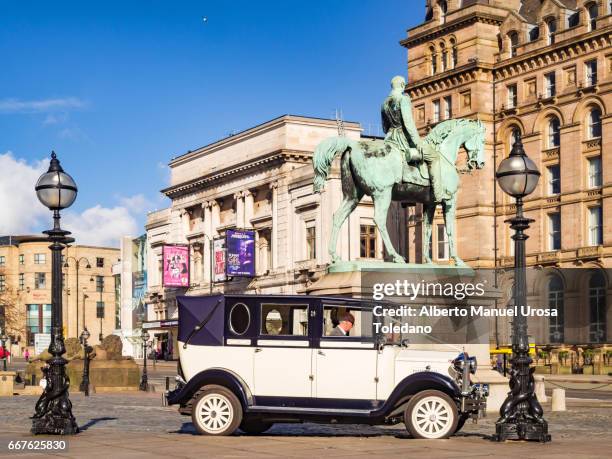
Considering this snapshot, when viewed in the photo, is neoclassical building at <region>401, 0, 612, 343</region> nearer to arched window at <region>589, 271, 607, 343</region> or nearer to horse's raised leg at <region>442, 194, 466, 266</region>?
arched window at <region>589, 271, 607, 343</region>

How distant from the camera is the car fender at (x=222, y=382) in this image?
714 inches

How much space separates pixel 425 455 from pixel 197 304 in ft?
16.4

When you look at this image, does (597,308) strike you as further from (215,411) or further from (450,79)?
(215,411)

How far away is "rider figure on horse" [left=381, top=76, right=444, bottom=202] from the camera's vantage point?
24125 millimetres

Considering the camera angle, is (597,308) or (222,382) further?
(597,308)

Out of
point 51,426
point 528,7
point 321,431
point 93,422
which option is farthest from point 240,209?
point 51,426

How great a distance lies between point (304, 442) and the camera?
17375 millimetres

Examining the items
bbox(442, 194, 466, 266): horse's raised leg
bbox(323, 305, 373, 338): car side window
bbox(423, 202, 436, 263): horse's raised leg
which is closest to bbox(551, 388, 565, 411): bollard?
bbox(442, 194, 466, 266): horse's raised leg

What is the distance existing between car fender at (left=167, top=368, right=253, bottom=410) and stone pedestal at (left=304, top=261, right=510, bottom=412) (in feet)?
19.2

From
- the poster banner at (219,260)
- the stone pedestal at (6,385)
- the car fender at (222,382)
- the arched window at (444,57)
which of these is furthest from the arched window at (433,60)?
the car fender at (222,382)

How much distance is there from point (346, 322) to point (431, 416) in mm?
1947

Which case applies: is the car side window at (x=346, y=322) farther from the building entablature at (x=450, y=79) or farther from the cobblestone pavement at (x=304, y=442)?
the building entablature at (x=450, y=79)

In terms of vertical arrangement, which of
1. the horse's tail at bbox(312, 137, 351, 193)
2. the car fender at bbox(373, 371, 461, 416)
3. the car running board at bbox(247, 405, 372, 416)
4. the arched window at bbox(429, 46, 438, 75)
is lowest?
the car running board at bbox(247, 405, 372, 416)

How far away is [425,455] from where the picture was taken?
50.2 feet
